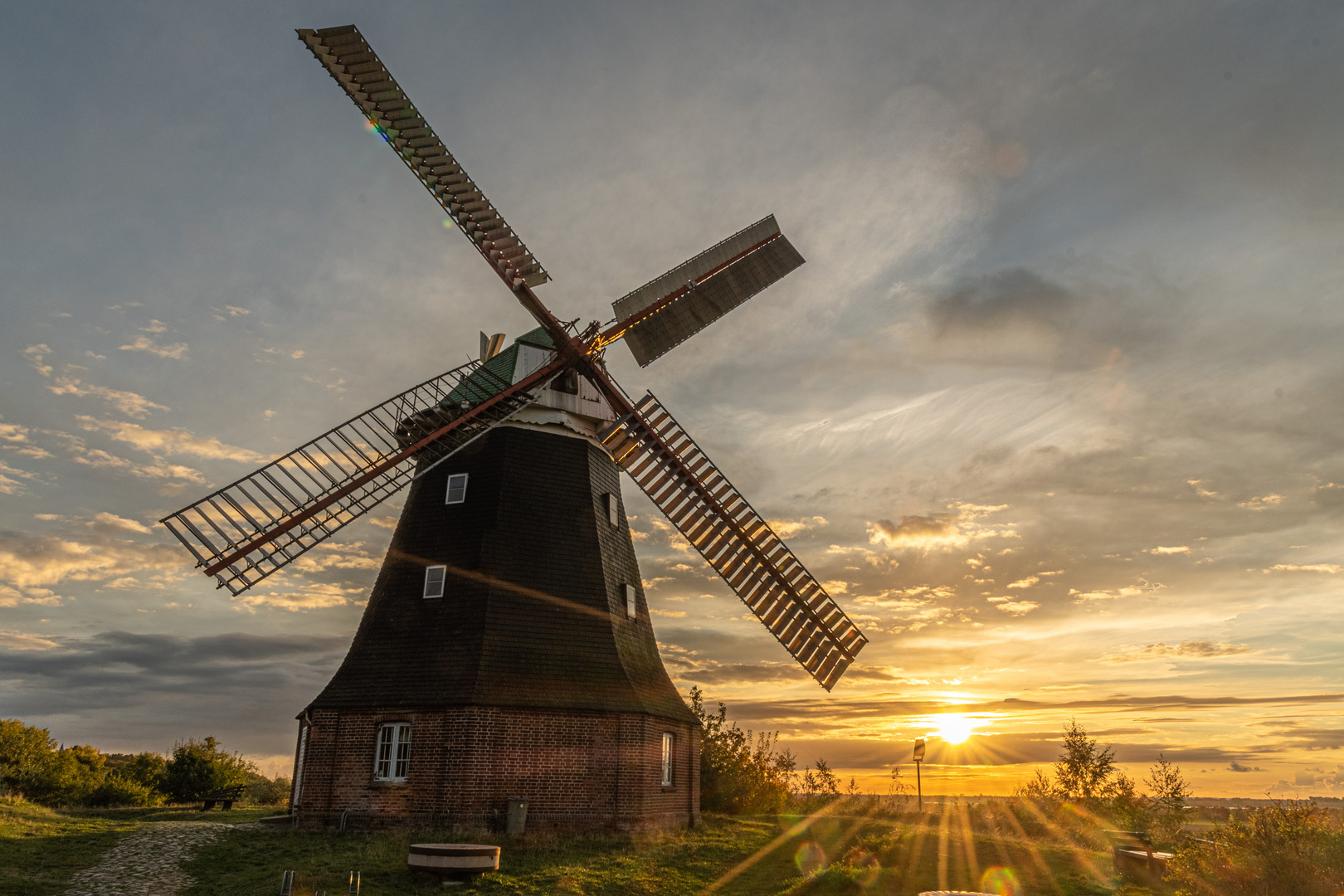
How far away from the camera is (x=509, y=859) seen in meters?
14.0

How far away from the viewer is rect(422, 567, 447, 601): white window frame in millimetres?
17484

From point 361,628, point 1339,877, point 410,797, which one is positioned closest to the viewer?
point 1339,877

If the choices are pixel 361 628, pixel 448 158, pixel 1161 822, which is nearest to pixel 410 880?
pixel 361 628

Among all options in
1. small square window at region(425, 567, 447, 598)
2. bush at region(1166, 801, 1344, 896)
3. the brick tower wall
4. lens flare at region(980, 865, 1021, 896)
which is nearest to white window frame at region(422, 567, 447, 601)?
small square window at region(425, 567, 447, 598)

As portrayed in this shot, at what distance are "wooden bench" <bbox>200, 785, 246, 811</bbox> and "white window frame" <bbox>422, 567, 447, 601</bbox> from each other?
11456 mm

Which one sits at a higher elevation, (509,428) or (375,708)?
(509,428)

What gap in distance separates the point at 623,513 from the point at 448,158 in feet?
31.7

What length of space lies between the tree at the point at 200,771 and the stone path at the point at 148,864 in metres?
9.33

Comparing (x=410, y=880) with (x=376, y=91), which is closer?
(x=410, y=880)

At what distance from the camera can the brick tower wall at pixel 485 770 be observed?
15391 millimetres

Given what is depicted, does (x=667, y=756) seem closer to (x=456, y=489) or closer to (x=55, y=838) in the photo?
(x=456, y=489)

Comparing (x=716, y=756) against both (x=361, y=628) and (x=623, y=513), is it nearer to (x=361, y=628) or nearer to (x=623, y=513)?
(x=623, y=513)

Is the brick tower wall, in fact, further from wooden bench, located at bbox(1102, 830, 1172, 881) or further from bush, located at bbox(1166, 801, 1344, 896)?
bush, located at bbox(1166, 801, 1344, 896)

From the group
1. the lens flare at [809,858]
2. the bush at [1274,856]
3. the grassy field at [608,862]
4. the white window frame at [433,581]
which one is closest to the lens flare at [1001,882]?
the grassy field at [608,862]
